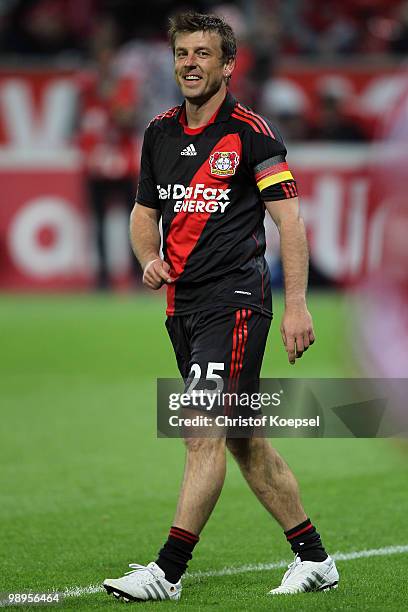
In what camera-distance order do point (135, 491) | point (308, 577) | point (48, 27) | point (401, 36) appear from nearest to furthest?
1. point (308, 577)
2. point (135, 491)
3. point (401, 36)
4. point (48, 27)

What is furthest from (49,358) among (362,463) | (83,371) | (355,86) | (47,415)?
(355,86)

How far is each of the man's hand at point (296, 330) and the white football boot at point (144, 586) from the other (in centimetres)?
102

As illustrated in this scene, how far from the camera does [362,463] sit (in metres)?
8.93

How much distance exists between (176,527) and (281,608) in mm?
539

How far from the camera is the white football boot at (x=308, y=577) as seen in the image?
5.56m

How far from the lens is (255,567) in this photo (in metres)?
6.11

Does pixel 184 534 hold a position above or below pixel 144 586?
above

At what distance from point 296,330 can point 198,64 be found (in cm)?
116

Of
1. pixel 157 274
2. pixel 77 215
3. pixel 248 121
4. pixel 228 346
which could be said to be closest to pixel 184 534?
pixel 228 346

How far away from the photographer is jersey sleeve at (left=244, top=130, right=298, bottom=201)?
553 centimetres

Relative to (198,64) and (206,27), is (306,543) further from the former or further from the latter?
(206,27)

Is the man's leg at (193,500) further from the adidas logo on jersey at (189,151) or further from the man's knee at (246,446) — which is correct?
the adidas logo on jersey at (189,151)

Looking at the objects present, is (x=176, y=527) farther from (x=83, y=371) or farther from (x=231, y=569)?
(x=83, y=371)

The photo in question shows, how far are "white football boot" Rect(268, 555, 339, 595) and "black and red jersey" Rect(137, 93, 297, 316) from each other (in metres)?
1.06
